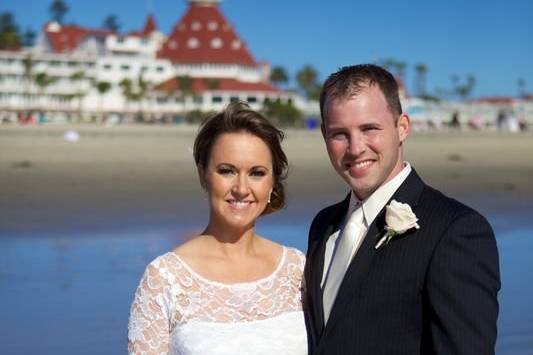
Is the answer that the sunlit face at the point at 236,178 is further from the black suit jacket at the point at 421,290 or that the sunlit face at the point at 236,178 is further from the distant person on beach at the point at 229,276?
the black suit jacket at the point at 421,290

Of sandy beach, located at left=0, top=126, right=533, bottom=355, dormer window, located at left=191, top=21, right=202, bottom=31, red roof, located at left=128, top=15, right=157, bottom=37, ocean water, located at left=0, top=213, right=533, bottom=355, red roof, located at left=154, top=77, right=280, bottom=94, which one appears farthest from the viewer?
red roof, located at left=128, top=15, right=157, bottom=37

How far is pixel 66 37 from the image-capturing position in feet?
377

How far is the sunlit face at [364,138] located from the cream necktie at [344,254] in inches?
3.5

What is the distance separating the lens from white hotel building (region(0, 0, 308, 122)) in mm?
103125

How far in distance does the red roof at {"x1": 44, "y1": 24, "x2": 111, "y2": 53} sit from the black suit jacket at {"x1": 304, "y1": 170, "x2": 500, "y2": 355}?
113220mm

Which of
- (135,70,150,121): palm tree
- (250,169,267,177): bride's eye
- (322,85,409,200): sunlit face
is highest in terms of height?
(322,85,409,200): sunlit face

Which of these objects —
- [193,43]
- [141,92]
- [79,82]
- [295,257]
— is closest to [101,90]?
[79,82]

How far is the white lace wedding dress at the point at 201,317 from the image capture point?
3.03 meters

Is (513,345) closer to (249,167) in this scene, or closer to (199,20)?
(249,167)

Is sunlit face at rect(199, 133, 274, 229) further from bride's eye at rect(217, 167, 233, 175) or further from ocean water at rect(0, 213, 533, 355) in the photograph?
ocean water at rect(0, 213, 533, 355)

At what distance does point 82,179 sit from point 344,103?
1713cm

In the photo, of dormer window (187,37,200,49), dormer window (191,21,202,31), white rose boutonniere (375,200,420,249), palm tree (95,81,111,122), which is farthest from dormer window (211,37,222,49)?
white rose boutonniere (375,200,420,249)

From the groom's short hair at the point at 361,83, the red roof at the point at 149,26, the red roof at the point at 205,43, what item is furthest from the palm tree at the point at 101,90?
the groom's short hair at the point at 361,83

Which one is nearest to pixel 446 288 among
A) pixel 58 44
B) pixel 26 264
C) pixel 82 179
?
pixel 26 264
